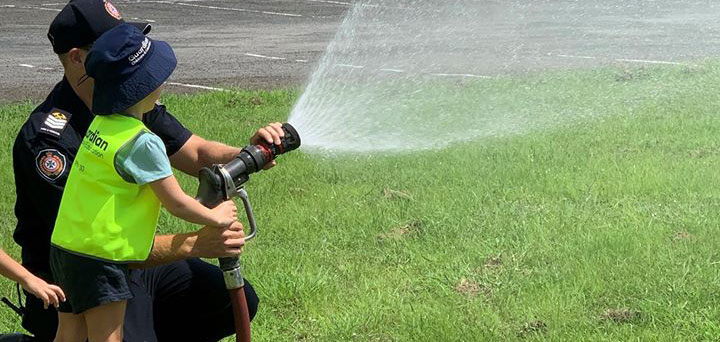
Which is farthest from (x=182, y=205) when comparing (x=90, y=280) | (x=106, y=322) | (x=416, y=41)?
(x=416, y=41)

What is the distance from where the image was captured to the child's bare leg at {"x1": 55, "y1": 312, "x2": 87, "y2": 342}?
388 centimetres

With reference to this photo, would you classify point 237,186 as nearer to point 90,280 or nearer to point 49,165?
point 90,280

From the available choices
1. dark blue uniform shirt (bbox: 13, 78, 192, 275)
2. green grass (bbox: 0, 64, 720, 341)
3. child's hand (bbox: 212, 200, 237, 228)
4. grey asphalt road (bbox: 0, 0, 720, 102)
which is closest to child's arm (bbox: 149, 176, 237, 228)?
child's hand (bbox: 212, 200, 237, 228)

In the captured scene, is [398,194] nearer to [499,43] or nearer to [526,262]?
[526,262]

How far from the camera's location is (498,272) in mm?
5637

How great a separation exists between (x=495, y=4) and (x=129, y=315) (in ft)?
30.2

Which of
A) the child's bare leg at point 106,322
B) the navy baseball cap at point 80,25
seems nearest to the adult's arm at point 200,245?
the child's bare leg at point 106,322

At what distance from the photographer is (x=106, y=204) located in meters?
3.52

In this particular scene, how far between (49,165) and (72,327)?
557 mm

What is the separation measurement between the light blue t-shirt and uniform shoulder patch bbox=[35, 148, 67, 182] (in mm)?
401

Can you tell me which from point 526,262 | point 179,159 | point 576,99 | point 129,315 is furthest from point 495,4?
point 129,315

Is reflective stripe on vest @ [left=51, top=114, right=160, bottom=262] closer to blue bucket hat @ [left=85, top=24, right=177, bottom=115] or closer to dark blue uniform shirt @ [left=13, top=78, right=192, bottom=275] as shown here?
blue bucket hat @ [left=85, top=24, right=177, bottom=115]

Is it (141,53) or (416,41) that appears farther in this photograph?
(416,41)

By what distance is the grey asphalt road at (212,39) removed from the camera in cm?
1384
